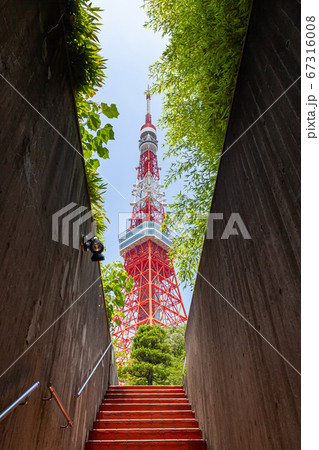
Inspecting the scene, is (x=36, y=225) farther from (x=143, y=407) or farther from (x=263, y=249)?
(x=143, y=407)

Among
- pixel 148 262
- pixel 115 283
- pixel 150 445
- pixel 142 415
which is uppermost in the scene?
pixel 148 262

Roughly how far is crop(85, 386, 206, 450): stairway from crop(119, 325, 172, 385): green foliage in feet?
15.1

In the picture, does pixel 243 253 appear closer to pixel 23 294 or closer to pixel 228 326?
pixel 228 326

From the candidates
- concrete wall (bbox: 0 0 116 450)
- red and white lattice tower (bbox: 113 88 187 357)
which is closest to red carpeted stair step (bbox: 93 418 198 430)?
concrete wall (bbox: 0 0 116 450)

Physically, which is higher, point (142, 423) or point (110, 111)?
point (110, 111)

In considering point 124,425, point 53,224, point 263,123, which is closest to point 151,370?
point 124,425

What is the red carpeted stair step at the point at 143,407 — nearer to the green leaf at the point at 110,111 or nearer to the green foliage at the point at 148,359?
the green leaf at the point at 110,111

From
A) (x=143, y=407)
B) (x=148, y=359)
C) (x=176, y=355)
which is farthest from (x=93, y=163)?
(x=176, y=355)

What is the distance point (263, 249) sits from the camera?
1170 mm

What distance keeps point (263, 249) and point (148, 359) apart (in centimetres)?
872

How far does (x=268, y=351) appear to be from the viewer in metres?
1.09

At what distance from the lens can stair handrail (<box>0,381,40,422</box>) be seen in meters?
0.97

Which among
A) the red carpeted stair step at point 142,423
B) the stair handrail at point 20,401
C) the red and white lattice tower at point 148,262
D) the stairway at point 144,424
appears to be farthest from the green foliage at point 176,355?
the stair handrail at point 20,401

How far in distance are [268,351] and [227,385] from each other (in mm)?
873
